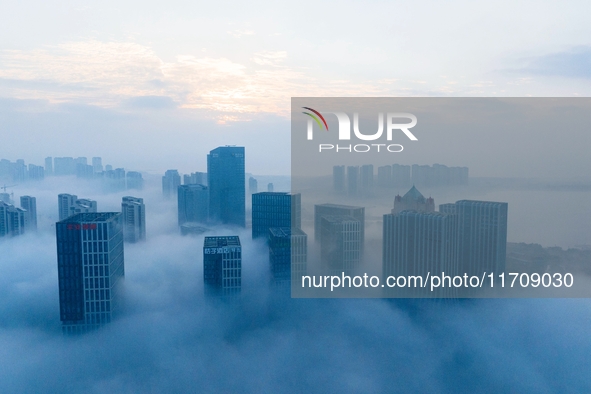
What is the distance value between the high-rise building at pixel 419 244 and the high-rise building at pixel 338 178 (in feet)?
3.90

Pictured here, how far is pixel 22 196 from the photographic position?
9.52 metres

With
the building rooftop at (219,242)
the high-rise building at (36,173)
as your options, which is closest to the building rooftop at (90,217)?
the building rooftop at (219,242)

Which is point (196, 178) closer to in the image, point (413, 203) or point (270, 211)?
point (270, 211)

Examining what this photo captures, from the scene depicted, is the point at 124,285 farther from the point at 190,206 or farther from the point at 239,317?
the point at 190,206

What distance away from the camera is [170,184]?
11.7 meters

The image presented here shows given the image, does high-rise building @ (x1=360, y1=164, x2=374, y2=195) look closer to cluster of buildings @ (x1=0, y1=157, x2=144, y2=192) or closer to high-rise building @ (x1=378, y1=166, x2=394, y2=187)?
high-rise building @ (x1=378, y1=166, x2=394, y2=187)

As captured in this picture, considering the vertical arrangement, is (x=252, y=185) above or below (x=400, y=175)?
below

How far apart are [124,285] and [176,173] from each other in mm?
5165

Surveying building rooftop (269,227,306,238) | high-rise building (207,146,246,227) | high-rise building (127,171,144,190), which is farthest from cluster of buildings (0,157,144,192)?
building rooftop (269,227,306,238)

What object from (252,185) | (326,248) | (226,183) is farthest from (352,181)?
(226,183)

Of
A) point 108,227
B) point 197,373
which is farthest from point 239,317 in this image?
point 108,227

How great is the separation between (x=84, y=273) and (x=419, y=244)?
508cm

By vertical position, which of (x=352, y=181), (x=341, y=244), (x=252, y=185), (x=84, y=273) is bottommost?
(x=84, y=273)

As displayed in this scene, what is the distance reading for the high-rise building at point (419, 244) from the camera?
660 cm
